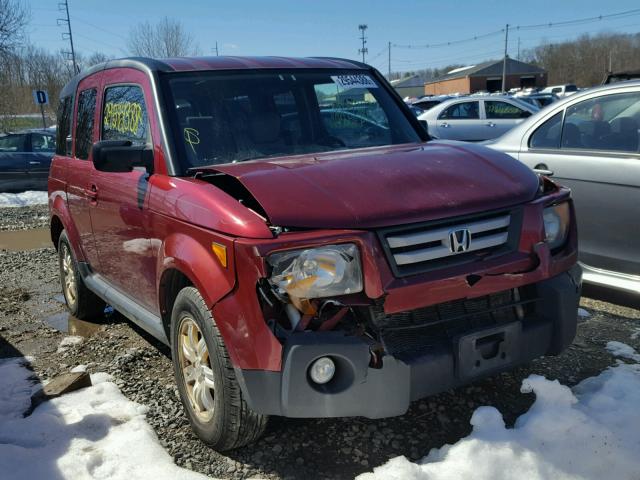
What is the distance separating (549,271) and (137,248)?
232 cm

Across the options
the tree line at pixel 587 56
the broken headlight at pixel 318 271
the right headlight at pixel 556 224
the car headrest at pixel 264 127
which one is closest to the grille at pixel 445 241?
the broken headlight at pixel 318 271

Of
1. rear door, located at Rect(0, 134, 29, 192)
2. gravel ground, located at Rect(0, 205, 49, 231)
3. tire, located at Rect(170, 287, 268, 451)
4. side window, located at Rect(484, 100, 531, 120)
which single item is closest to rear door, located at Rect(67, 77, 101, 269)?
tire, located at Rect(170, 287, 268, 451)

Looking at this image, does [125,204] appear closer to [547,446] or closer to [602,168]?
[547,446]

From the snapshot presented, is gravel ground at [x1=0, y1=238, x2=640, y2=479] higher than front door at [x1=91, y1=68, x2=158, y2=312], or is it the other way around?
front door at [x1=91, y1=68, x2=158, y2=312]

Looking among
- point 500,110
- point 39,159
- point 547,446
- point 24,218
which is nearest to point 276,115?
point 547,446

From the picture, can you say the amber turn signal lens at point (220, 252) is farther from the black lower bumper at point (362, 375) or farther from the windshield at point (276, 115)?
the windshield at point (276, 115)

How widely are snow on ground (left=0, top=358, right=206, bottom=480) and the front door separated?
0.65m

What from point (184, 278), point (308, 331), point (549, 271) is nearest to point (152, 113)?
point (184, 278)

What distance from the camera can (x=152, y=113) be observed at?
3434 millimetres

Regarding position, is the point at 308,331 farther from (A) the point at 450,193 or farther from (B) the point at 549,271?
(B) the point at 549,271

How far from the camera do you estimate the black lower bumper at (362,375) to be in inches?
92.5

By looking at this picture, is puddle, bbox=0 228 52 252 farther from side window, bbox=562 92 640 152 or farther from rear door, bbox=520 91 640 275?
side window, bbox=562 92 640 152

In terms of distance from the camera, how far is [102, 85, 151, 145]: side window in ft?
11.8

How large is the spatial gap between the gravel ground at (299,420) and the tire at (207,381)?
154mm
